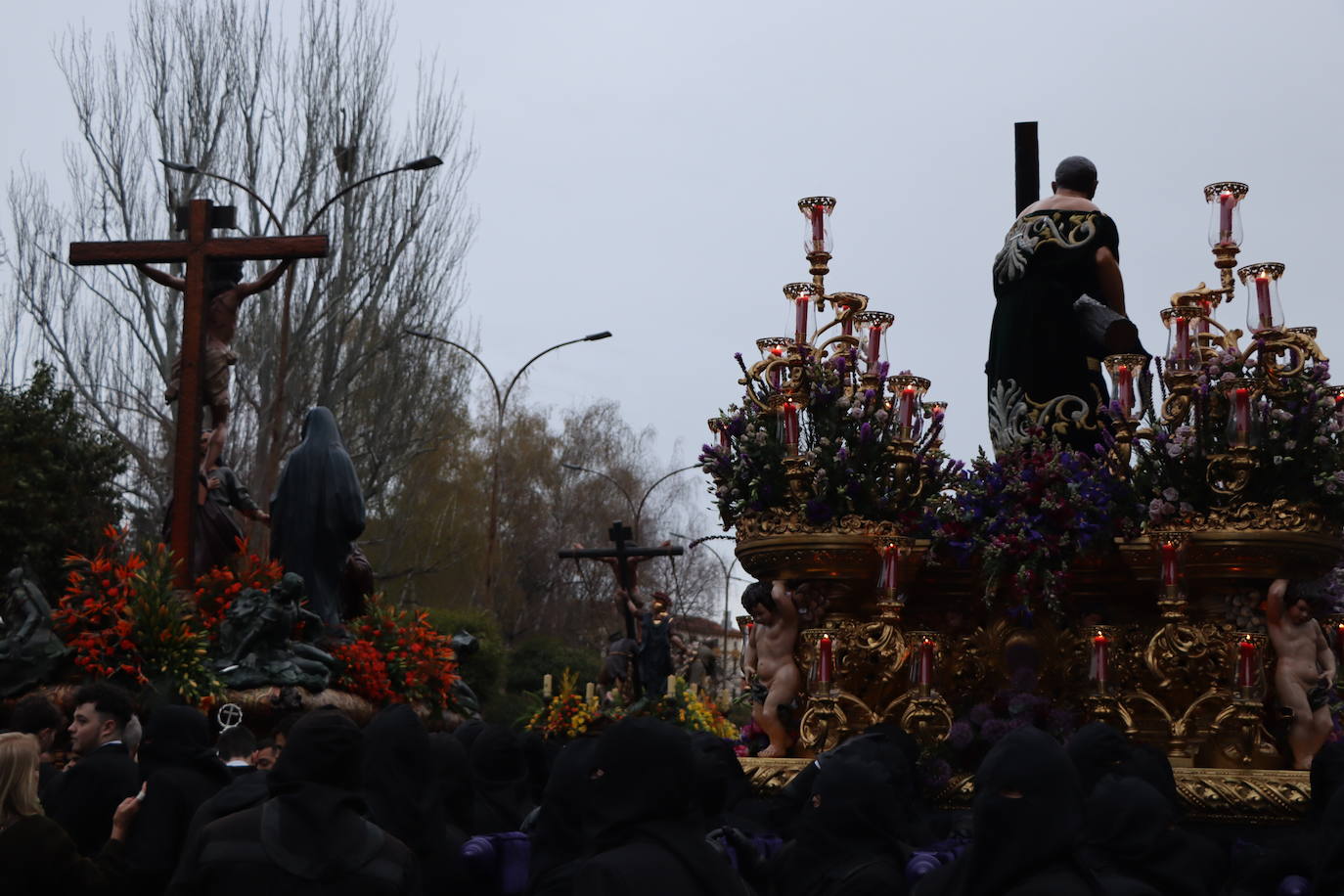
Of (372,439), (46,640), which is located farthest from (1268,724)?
(372,439)

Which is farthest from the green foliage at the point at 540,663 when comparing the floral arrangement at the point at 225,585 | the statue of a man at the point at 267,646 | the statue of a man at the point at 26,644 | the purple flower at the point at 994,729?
the purple flower at the point at 994,729

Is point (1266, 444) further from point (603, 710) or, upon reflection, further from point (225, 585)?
point (603, 710)

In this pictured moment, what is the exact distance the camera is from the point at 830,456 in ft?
36.9

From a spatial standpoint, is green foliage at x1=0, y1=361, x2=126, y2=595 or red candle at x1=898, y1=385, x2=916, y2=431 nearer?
red candle at x1=898, y1=385, x2=916, y2=431

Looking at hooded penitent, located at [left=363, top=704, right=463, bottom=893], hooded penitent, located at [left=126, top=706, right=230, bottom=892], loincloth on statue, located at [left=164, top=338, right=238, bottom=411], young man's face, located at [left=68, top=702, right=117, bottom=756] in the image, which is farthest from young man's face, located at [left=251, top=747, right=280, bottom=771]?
loincloth on statue, located at [left=164, top=338, right=238, bottom=411]

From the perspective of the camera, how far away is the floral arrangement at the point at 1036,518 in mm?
10578

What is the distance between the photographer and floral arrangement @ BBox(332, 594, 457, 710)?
13391 millimetres

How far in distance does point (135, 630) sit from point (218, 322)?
3673mm

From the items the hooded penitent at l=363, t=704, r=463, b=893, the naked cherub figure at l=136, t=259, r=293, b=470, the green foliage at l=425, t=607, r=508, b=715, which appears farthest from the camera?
the green foliage at l=425, t=607, r=508, b=715

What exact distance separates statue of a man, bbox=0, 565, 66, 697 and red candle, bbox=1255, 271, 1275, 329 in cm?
876

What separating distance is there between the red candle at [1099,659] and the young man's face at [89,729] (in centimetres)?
620

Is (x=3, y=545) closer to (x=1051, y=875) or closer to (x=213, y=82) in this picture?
(x=213, y=82)

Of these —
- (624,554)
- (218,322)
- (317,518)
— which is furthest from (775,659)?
(624,554)

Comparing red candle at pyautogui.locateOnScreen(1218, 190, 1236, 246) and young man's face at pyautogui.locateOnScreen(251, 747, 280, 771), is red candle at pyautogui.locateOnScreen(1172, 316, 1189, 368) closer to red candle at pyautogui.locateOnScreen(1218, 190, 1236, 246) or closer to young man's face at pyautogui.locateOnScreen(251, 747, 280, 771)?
red candle at pyautogui.locateOnScreen(1218, 190, 1236, 246)
